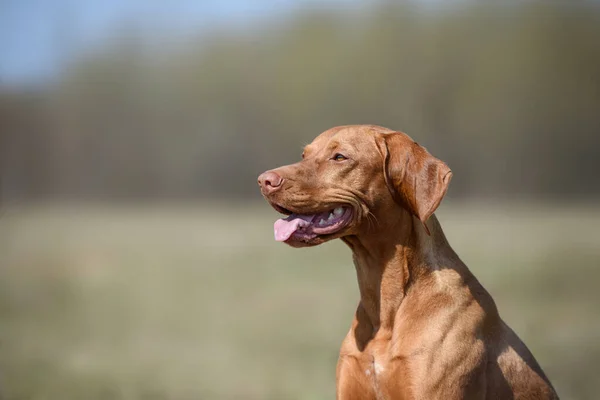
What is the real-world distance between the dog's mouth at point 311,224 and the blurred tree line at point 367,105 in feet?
56.5

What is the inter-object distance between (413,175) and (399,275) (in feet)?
1.93

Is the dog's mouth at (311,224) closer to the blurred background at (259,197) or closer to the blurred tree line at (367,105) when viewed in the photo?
the blurred background at (259,197)

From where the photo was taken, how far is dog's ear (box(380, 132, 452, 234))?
4.17m

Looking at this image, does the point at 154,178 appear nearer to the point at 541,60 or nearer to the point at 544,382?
the point at 541,60

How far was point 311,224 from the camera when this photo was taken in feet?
14.4

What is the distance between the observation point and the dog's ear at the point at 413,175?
417 cm

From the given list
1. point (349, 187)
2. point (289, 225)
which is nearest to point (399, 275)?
point (349, 187)

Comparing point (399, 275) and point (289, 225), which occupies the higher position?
point (289, 225)

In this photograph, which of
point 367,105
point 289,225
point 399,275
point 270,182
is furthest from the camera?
point 367,105

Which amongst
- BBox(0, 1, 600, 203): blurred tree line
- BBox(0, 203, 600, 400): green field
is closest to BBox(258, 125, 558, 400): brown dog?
BBox(0, 203, 600, 400): green field

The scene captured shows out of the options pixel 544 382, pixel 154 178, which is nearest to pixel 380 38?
pixel 154 178

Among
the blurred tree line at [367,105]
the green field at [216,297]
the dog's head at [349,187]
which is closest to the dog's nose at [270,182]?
the dog's head at [349,187]

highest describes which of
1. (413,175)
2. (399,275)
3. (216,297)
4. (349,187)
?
(413,175)

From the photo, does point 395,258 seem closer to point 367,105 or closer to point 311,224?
point 311,224
